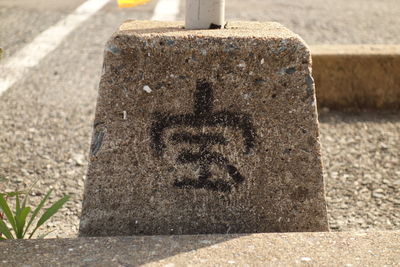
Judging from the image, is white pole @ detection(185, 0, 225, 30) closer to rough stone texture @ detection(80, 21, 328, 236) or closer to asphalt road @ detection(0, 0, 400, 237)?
rough stone texture @ detection(80, 21, 328, 236)

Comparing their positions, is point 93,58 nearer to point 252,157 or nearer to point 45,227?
point 45,227

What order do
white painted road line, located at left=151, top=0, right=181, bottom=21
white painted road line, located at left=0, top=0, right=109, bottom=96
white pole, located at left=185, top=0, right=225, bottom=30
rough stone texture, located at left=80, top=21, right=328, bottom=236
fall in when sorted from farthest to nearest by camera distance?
1. white painted road line, located at left=151, top=0, right=181, bottom=21
2. white painted road line, located at left=0, top=0, right=109, bottom=96
3. white pole, located at left=185, top=0, right=225, bottom=30
4. rough stone texture, located at left=80, top=21, right=328, bottom=236

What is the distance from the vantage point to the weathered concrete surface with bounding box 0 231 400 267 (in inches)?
70.8

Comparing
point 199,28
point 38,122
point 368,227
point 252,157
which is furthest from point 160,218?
point 38,122

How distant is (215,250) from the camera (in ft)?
6.14

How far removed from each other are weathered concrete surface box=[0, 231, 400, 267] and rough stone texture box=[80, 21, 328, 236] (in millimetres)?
153

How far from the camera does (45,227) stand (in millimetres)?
2775

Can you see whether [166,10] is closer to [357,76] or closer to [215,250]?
[357,76]

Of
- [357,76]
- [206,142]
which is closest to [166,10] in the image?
[357,76]

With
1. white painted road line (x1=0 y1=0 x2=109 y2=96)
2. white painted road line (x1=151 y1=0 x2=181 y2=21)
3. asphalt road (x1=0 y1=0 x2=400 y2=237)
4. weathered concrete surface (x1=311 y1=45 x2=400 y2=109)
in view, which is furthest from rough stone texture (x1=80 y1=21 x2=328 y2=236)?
white painted road line (x1=151 y1=0 x2=181 y2=21)

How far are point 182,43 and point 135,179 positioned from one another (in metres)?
0.51

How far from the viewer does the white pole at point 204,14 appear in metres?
2.23

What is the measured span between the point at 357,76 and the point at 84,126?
193cm

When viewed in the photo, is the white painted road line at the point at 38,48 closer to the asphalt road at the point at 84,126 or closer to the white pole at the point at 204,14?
the asphalt road at the point at 84,126
